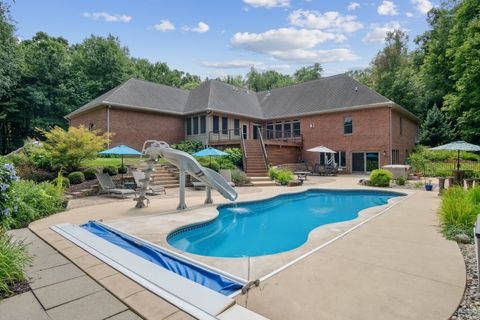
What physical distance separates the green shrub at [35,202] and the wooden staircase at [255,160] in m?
10.9

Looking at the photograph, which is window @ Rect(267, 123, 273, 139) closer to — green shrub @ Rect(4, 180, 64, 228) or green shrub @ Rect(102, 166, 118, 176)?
green shrub @ Rect(102, 166, 118, 176)

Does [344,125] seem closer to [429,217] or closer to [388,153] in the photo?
[388,153]

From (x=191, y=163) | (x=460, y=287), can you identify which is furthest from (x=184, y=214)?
(x=460, y=287)

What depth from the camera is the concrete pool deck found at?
270 cm

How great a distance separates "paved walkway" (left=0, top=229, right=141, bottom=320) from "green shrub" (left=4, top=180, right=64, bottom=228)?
3579 millimetres

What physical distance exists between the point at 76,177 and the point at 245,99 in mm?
18510

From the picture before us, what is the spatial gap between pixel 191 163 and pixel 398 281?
249 inches

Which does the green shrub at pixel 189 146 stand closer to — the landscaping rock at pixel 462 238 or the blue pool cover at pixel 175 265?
the blue pool cover at pixel 175 265

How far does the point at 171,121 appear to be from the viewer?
Answer: 897 inches

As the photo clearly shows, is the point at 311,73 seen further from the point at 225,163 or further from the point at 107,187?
the point at 107,187

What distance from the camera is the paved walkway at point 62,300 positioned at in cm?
262

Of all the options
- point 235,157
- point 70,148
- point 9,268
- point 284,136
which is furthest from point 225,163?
point 9,268

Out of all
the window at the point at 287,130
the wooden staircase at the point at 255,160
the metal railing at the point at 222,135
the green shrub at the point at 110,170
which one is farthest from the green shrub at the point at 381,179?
the green shrub at the point at 110,170

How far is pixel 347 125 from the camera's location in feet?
71.4
